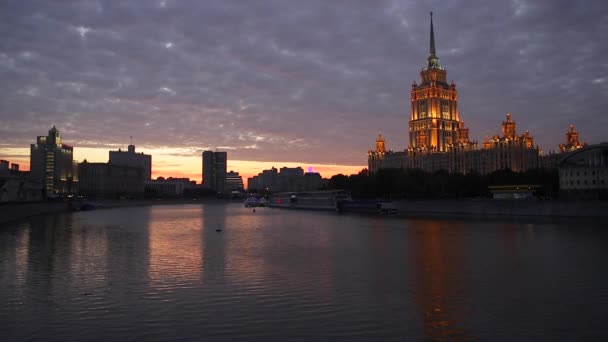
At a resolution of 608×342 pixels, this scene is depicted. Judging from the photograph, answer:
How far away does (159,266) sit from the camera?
3095 cm

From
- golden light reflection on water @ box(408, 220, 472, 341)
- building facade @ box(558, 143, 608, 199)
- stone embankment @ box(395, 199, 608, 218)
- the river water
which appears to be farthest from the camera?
building facade @ box(558, 143, 608, 199)

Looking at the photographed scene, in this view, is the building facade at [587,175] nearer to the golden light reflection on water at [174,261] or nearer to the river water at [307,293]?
the river water at [307,293]

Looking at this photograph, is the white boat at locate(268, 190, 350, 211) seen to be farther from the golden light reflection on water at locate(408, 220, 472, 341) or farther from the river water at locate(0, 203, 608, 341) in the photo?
the river water at locate(0, 203, 608, 341)

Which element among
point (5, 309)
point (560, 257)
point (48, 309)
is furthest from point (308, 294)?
point (560, 257)

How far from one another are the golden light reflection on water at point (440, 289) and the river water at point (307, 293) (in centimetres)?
7

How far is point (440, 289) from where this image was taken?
23719 mm

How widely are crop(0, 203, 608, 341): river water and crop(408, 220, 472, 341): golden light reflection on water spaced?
72mm

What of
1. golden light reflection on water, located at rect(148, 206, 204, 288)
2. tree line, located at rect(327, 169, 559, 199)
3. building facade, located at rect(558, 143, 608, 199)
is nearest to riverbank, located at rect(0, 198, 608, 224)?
building facade, located at rect(558, 143, 608, 199)

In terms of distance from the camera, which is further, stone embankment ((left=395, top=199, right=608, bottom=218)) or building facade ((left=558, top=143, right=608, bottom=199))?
building facade ((left=558, top=143, right=608, bottom=199))

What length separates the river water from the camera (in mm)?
16984

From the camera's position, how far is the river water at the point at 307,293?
16984 millimetres

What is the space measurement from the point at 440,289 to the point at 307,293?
5.97 m

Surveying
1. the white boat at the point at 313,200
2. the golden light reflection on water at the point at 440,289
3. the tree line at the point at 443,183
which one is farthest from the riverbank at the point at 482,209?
the golden light reflection on water at the point at 440,289

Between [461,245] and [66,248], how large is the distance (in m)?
31.0
